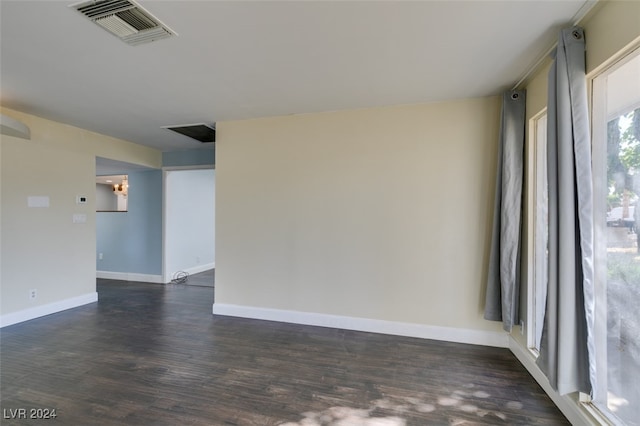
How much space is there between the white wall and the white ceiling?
2591mm

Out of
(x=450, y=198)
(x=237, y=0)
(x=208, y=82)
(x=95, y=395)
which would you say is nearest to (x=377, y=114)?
(x=450, y=198)

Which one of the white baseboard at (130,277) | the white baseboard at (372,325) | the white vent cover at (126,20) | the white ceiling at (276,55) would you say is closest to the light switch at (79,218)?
the white ceiling at (276,55)

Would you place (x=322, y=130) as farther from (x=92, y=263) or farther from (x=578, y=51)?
(x=92, y=263)

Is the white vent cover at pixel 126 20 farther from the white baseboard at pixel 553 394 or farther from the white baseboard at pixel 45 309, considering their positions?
the white baseboard at pixel 45 309

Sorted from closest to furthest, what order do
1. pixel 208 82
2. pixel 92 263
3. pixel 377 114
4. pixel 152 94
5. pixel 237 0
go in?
pixel 237 0
pixel 208 82
pixel 152 94
pixel 377 114
pixel 92 263

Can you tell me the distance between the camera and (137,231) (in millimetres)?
5848

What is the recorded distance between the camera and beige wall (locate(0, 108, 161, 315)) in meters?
3.52

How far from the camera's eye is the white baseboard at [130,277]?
5719mm

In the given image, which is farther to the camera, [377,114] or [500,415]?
[377,114]

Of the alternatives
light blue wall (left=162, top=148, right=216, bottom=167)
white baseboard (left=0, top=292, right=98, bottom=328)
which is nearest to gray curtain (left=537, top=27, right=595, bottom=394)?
light blue wall (left=162, top=148, right=216, bottom=167)

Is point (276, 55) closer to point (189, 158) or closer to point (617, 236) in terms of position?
point (617, 236)

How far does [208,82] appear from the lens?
107 inches

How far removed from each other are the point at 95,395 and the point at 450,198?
3.52 meters

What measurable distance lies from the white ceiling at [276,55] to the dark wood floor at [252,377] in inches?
99.4
